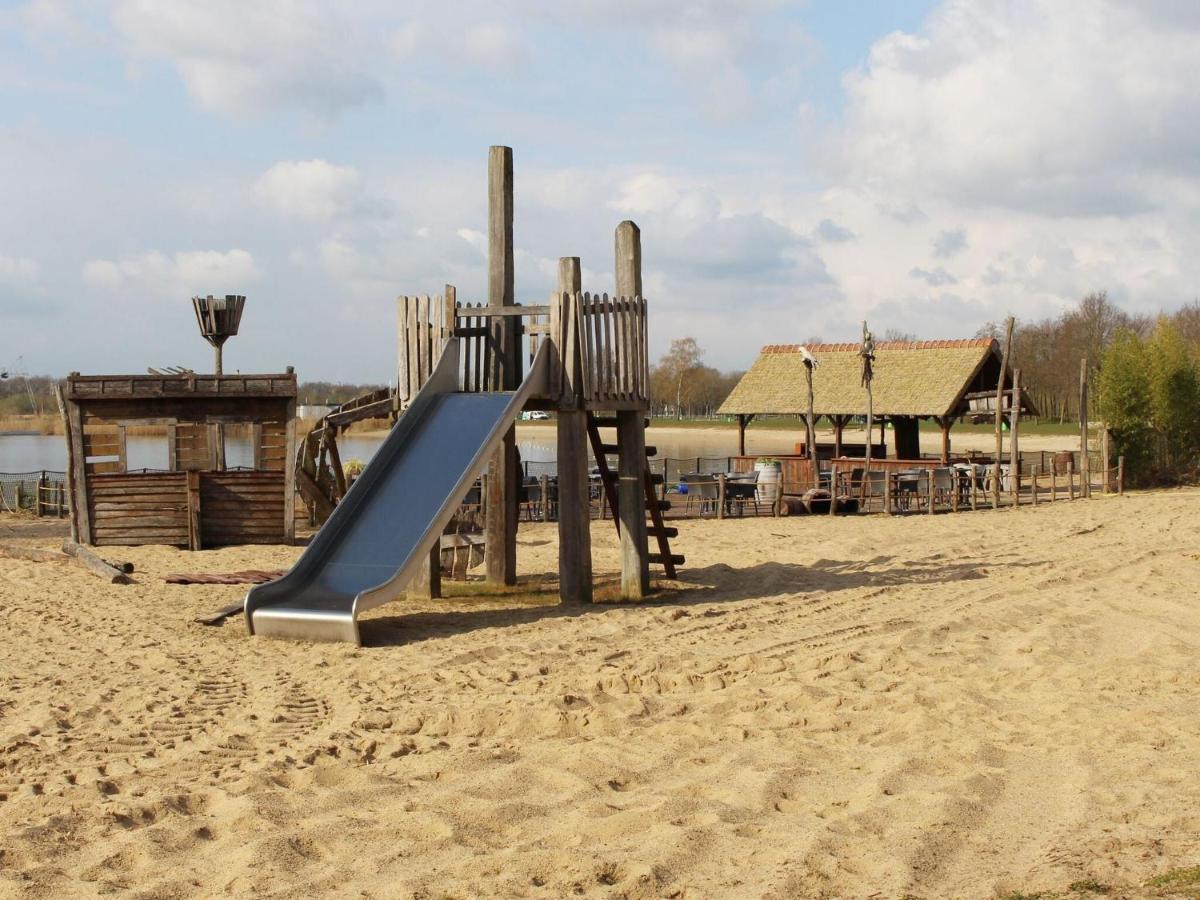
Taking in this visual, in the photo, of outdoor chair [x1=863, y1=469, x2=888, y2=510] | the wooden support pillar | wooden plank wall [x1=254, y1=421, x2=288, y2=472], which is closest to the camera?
the wooden support pillar

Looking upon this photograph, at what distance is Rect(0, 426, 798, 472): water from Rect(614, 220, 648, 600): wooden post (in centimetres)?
2233

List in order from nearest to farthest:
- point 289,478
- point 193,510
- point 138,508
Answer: point 193,510 < point 138,508 < point 289,478

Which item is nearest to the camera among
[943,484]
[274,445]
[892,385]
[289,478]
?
[289,478]

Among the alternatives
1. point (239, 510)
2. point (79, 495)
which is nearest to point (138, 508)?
point (79, 495)

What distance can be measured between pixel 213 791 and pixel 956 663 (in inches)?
186

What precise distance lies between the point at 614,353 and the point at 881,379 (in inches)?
874

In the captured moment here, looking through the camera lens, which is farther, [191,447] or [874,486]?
[874,486]

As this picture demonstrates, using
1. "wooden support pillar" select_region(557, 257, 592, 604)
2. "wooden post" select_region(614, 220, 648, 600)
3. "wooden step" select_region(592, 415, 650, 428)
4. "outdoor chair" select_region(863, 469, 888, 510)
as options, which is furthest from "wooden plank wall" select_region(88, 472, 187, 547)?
"outdoor chair" select_region(863, 469, 888, 510)

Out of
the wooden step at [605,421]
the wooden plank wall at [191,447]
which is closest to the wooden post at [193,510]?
the wooden plank wall at [191,447]

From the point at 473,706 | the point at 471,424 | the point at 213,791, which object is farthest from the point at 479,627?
the point at 213,791

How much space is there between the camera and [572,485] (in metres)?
11.2

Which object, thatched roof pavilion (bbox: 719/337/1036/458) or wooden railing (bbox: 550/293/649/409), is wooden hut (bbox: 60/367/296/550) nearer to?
wooden railing (bbox: 550/293/649/409)

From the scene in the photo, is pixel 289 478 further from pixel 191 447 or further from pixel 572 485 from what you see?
pixel 572 485

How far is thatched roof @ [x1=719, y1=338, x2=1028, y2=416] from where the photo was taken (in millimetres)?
31109
